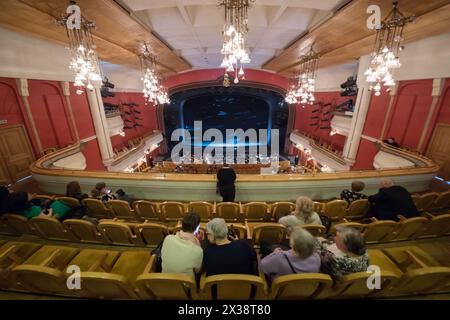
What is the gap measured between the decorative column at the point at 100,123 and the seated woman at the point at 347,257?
33.8 ft

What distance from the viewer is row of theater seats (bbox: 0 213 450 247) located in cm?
285

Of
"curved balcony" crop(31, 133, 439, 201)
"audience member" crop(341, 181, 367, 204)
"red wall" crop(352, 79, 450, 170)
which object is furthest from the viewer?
"red wall" crop(352, 79, 450, 170)

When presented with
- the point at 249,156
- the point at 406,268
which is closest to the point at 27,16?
the point at 406,268

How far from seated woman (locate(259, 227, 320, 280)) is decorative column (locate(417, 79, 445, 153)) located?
311 inches

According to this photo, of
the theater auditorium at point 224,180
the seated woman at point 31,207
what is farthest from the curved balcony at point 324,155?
the seated woman at point 31,207

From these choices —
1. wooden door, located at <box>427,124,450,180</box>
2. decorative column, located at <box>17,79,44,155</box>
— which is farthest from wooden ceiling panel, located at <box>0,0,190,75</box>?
wooden door, located at <box>427,124,450,180</box>

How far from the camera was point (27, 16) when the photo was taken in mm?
4535

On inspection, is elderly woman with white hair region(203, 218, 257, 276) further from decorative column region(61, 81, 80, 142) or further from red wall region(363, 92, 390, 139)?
red wall region(363, 92, 390, 139)

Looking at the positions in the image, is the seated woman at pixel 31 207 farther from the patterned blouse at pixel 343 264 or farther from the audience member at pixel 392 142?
the audience member at pixel 392 142

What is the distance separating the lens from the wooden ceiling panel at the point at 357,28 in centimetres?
405

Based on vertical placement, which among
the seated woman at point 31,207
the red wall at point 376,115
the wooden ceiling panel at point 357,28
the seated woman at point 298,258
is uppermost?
the wooden ceiling panel at point 357,28
